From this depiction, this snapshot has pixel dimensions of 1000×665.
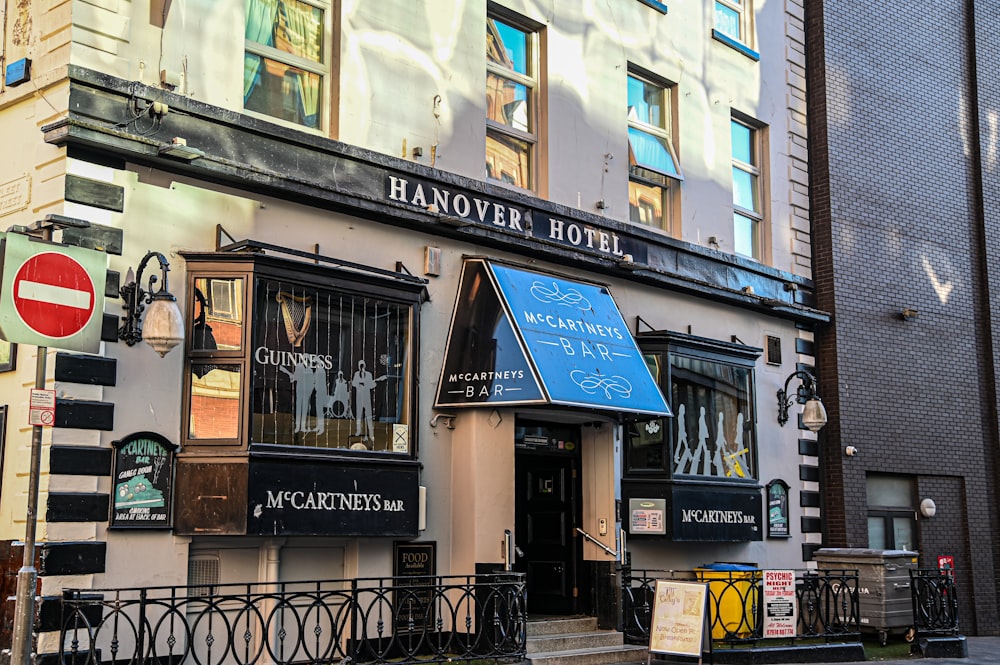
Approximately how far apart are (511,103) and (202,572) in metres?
7.62

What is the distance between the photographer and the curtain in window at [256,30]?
499 inches

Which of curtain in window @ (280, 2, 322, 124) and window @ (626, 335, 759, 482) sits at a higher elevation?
curtain in window @ (280, 2, 322, 124)

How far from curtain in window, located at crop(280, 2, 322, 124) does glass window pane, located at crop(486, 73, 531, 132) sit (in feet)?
9.15

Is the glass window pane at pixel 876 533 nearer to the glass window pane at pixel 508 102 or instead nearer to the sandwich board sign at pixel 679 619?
the sandwich board sign at pixel 679 619

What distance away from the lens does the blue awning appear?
13.6 meters

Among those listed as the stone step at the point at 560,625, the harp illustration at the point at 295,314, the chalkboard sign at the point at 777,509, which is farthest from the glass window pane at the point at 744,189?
the harp illustration at the point at 295,314

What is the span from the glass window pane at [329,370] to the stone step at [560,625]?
9.96ft

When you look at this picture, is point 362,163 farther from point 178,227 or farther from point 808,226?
point 808,226

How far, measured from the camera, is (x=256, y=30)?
42.1 ft

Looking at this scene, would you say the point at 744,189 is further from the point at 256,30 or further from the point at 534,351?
the point at 256,30

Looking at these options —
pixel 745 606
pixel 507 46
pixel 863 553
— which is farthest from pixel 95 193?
pixel 863 553

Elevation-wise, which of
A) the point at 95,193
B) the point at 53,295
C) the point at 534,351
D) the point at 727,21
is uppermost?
the point at 727,21

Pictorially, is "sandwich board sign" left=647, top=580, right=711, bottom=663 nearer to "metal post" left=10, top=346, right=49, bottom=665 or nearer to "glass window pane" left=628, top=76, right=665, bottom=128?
"metal post" left=10, top=346, right=49, bottom=665

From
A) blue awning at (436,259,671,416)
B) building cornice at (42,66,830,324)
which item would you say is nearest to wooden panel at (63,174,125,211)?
building cornice at (42,66,830,324)
